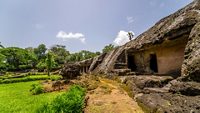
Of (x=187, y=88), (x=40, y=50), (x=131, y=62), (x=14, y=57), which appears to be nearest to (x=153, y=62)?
(x=131, y=62)

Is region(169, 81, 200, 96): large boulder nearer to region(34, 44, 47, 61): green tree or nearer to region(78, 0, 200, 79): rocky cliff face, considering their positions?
region(78, 0, 200, 79): rocky cliff face

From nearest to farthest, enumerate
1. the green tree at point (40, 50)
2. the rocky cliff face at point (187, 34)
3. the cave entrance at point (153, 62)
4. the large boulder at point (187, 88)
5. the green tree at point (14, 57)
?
1. the large boulder at point (187, 88)
2. the rocky cliff face at point (187, 34)
3. the cave entrance at point (153, 62)
4. the green tree at point (14, 57)
5. the green tree at point (40, 50)

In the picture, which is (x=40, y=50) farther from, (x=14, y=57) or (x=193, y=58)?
(x=193, y=58)

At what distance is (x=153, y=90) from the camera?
9.71m

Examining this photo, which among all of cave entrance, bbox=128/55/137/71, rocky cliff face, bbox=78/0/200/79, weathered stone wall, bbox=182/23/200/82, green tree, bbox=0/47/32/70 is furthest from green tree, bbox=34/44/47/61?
weathered stone wall, bbox=182/23/200/82

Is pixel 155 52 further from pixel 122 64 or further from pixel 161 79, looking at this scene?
pixel 161 79

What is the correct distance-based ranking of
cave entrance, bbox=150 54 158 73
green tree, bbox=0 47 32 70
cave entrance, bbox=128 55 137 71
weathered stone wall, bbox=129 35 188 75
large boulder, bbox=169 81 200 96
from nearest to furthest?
large boulder, bbox=169 81 200 96
weathered stone wall, bbox=129 35 188 75
cave entrance, bbox=150 54 158 73
cave entrance, bbox=128 55 137 71
green tree, bbox=0 47 32 70

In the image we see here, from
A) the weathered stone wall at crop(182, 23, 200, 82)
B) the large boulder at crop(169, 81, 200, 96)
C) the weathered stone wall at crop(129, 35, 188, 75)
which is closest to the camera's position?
the large boulder at crop(169, 81, 200, 96)

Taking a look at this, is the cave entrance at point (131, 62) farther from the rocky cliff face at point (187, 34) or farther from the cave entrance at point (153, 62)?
the cave entrance at point (153, 62)

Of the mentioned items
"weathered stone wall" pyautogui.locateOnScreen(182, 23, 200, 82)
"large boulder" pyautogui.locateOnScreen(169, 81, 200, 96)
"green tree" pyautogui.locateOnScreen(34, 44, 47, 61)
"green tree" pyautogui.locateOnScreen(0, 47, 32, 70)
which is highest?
"green tree" pyautogui.locateOnScreen(34, 44, 47, 61)

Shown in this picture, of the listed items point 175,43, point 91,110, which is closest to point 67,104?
point 91,110

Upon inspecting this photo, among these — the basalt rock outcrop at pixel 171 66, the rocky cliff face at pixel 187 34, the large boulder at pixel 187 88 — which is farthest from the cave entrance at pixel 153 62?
the large boulder at pixel 187 88

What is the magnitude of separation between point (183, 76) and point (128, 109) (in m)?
2.94

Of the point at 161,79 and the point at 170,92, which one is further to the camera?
the point at 161,79
